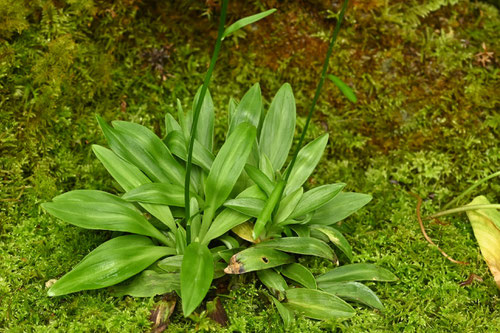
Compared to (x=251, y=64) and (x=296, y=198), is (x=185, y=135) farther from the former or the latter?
(x=251, y=64)

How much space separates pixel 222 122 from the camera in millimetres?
3641

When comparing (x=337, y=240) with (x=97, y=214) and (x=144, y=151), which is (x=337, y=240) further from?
(x=97, y=214)

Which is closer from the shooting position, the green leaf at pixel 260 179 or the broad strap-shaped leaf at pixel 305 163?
the green leaf at pixel 260 179

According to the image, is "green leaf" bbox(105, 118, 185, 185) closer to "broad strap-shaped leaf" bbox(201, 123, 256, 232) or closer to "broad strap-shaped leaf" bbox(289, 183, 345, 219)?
"broad strap-shaped leaf" bbox(201, 123, 256, 232)

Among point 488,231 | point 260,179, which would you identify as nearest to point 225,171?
point 260,179

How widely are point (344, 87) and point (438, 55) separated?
2149mm

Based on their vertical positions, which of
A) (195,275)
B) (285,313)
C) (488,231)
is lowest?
(285,313)

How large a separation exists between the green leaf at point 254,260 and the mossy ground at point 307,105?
0.17 m

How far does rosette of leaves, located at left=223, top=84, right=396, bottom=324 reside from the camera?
261 centimetres

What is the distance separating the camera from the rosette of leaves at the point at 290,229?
261 centimetres

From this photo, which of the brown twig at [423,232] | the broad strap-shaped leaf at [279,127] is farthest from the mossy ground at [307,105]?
the broad strap-shaped leaf at [279,127]

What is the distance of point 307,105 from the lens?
381 centimetres

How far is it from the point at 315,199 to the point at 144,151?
1031mm

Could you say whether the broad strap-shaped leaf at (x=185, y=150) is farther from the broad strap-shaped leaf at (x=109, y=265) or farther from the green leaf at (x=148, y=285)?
the green leaf at (x=148, y=285)
